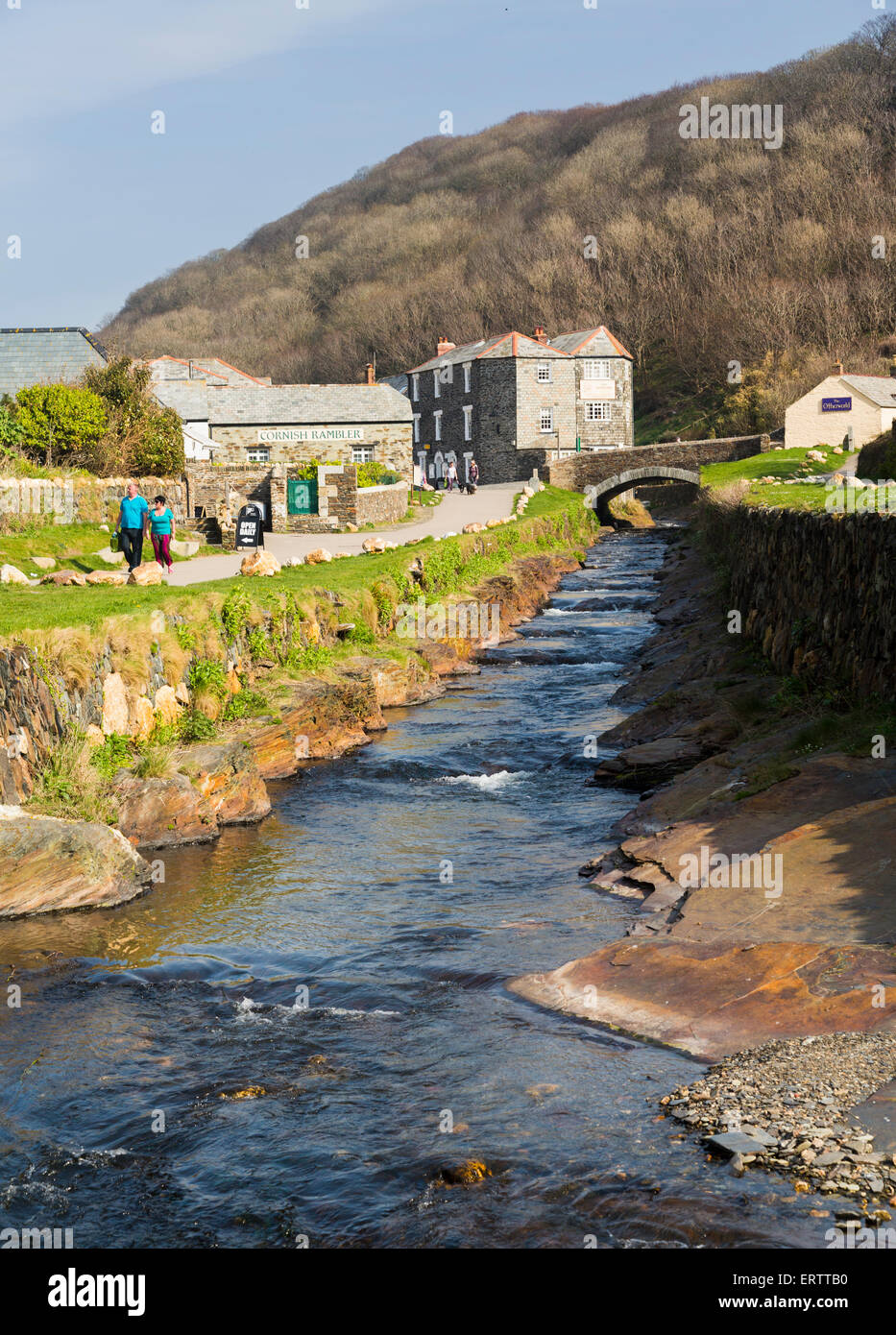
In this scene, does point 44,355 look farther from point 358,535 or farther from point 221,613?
point 221,613

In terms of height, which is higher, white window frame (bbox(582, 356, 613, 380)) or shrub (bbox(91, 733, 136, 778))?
white window frame (bbox(582, 356, 613, 380))

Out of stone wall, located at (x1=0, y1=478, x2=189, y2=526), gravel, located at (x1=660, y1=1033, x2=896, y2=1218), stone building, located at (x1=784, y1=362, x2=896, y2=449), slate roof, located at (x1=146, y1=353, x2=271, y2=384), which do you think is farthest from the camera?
slate roof, located at (x1=146, y1=353, x2=271, y2=384)

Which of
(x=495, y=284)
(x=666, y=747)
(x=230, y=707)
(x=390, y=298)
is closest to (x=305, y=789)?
(x=230, y=707)

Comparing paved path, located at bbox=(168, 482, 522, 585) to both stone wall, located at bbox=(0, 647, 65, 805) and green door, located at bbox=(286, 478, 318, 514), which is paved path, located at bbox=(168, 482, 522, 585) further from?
stone wall, located at bbox=(0, 647, 65, 805)

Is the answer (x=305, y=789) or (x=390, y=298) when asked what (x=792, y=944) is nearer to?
(x=305, y=789)

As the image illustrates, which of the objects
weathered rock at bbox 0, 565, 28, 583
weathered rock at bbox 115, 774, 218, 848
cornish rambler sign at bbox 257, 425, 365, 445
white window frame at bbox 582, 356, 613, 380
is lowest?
weathered rock at bbox 115, 774, 218, 848

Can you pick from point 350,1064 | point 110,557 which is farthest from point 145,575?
point 350,1064

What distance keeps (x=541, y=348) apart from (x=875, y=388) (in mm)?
25651

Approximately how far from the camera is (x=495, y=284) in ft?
448

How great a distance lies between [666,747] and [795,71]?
170 meters

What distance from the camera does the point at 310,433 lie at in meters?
60.3

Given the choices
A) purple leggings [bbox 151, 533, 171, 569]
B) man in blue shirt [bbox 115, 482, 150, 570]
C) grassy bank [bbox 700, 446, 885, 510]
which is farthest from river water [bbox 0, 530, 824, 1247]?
grassy bank [bbox 700, 446, 885, 510]

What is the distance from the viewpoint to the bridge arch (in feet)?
233

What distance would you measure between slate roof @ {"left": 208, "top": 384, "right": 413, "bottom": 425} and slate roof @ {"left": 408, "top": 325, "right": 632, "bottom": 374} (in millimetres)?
24011
